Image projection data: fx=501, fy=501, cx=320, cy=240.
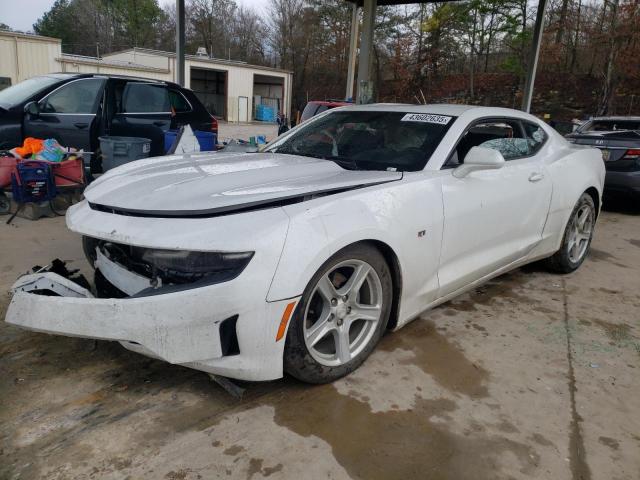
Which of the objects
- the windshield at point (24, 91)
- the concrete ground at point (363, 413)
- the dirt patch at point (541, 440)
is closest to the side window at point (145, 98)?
the windshield at point (24, 91)

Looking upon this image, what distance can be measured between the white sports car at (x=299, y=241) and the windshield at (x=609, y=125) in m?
5.39

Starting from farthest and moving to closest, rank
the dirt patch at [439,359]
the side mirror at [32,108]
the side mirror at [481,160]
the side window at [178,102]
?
the side window at [178,102]
the side mirror at [32,108]
the side mirror at [481,160]
the dirt patch at [439,359]

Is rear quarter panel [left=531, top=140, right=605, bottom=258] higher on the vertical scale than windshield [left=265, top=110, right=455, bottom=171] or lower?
lower

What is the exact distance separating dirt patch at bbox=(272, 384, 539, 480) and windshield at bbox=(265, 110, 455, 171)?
1.36 metres

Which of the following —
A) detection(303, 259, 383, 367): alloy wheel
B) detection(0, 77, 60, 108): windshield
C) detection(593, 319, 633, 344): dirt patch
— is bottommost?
detection(593, 319, 633, 344): dirt patch

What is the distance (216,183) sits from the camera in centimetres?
254

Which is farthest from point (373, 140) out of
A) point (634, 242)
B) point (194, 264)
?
point (634, 242)

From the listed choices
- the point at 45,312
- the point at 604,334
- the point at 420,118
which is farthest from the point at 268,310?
the point at 604,334

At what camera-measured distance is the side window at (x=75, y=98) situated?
253 inches

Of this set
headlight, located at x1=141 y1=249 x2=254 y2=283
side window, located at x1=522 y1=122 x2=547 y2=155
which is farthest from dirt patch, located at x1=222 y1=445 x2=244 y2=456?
side window, located at x1=522 y1=122 x2=547 y2=155

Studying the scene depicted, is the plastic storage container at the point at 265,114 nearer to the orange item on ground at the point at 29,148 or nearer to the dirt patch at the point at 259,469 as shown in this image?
the orange item on ground at the point at 29,148

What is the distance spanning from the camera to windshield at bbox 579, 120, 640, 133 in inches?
309

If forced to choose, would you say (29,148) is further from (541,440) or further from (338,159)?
(541,440)

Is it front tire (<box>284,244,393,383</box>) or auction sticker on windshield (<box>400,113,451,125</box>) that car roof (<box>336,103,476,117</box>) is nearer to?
auction sticker on windshield (<box>400,113,451,125</box>)
